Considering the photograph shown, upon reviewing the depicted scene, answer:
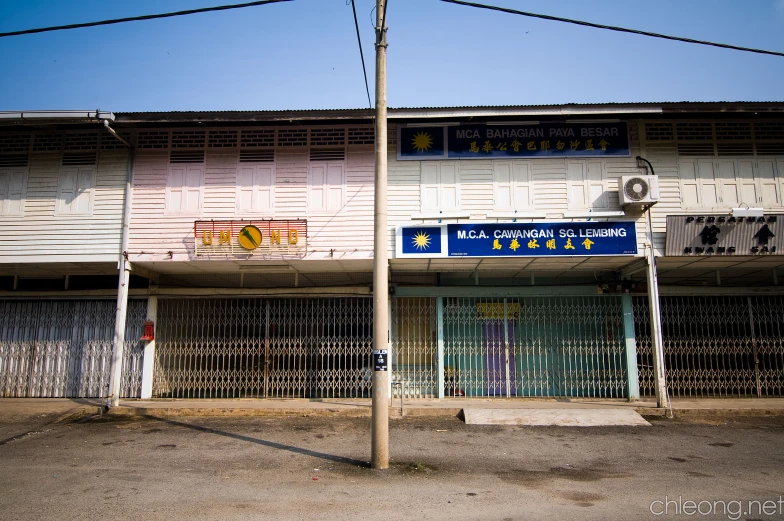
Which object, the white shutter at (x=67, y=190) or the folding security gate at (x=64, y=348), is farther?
the folding security gate at (x=64, y=348)

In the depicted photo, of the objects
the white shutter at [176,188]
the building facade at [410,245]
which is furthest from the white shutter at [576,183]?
the white shutter at [176,188]

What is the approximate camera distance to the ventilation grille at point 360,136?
10883 millimetres

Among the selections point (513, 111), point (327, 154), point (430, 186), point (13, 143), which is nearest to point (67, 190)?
point (13, 143)

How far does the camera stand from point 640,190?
1005 cm

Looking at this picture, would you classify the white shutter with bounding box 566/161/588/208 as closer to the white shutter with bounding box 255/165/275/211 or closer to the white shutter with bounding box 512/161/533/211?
the white shutter with bounding box 512/161/533/211

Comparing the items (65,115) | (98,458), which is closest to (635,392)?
(98,458)

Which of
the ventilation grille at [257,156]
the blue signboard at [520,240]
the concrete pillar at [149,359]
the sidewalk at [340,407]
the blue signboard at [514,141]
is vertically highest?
the blue signboard at [514,141]

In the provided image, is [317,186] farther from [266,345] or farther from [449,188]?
[266,345]

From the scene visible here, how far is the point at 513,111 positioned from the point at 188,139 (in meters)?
6.86

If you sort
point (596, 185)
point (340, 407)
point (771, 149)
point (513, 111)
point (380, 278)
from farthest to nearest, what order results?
point (771, 149) < point (596, 185) < point (340, 407) < point (513, 111) < point (380, 278)

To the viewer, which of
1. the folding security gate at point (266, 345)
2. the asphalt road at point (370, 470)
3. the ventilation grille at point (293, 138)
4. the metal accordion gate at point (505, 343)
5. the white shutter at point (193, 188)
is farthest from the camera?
the metal accordion gate at point (505, 343)

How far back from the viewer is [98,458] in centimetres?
711

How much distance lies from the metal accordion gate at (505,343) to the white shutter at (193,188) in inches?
198

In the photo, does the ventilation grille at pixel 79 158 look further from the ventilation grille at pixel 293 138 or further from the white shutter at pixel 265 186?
the ventilation grille at pixel 293 138
